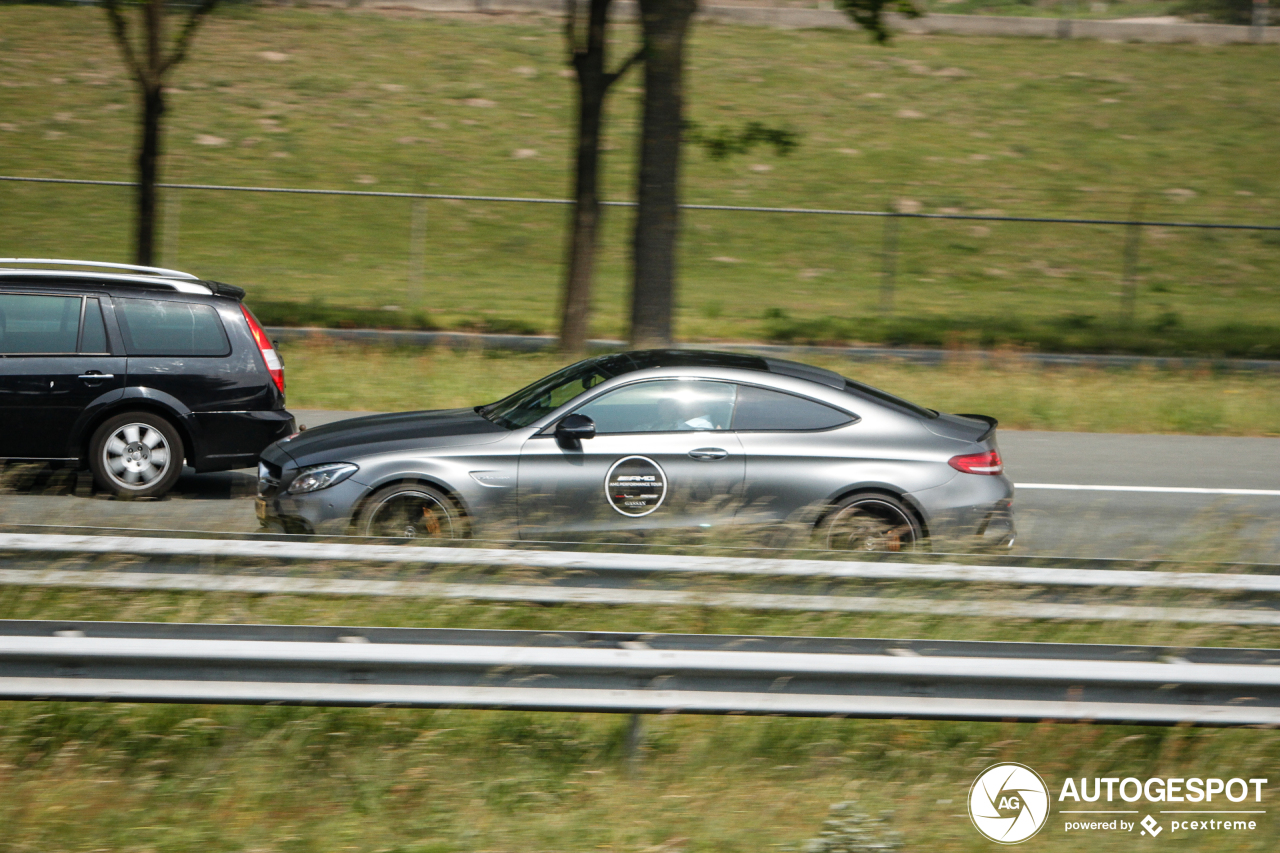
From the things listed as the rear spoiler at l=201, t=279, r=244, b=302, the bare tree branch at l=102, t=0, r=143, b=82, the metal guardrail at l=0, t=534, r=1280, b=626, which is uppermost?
the bare tree branch at l=102, t=0, r=143, b=82

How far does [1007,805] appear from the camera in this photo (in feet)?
12.4

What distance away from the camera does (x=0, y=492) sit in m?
8.74

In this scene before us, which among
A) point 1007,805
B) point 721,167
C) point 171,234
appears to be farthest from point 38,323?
point 721,167

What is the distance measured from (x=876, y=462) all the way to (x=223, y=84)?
29.9 m

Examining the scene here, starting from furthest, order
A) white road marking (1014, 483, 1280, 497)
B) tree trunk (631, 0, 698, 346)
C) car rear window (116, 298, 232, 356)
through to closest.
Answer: tree trunk (631, 0, 698, 346) < white road marking (1014, 483, 1280, 497) < car rear window (116, 298, 232, 356)

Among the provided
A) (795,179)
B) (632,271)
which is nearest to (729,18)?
(795,179)

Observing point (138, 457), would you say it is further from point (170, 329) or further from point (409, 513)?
point (409, 513)

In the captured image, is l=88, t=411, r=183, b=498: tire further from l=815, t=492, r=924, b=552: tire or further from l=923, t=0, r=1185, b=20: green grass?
l=923, t=0, r=1185, b=20: green grass

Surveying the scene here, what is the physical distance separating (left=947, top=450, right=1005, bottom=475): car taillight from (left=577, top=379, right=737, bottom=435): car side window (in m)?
1.35

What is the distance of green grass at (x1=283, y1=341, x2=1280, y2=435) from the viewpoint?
13383mm

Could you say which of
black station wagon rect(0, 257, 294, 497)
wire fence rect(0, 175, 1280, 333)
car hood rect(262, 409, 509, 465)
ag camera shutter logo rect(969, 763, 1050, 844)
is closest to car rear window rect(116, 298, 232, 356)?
black station wagon rect(0, 257, 294, 497)

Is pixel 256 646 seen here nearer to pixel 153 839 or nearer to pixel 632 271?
pixel 153 839

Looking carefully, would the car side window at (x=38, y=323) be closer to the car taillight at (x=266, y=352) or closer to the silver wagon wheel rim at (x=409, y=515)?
the car taillight at (x=266, y=352)

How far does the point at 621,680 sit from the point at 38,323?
22.6 ft
